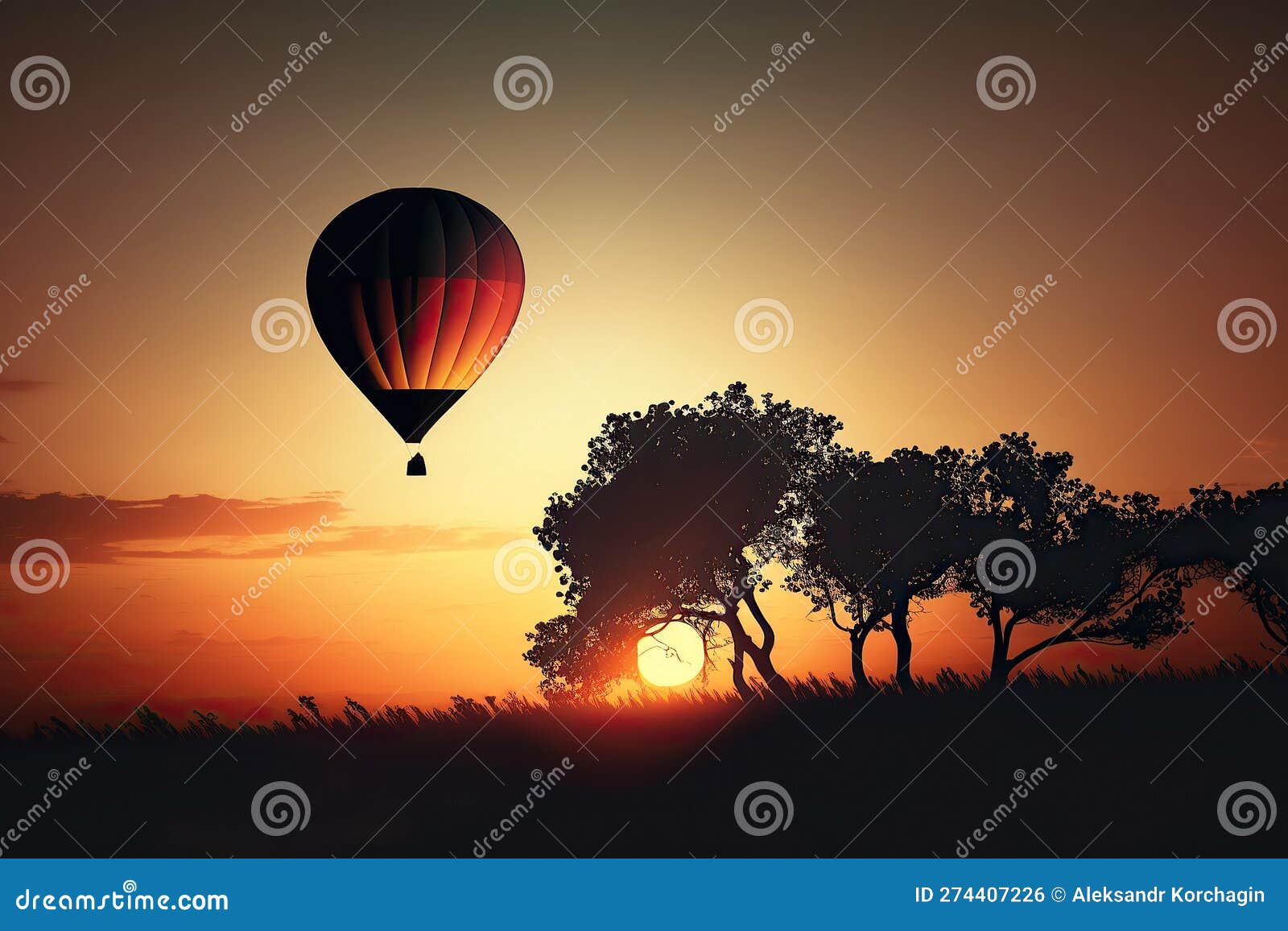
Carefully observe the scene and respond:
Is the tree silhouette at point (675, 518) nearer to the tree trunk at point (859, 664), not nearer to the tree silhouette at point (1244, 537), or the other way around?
the tree trunk at point (859, 664)

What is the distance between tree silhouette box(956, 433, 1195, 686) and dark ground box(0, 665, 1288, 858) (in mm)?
3838

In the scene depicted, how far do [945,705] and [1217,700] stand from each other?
5.01m

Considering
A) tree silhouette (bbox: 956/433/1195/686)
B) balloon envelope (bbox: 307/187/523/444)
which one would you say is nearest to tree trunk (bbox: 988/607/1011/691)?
tree silhouette (bbox: 956/433/1195/686)

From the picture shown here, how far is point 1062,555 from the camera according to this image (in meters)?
29.5

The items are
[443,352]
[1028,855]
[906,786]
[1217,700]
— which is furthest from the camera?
[443,352]

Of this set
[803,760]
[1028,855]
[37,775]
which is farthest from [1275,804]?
[37,775]

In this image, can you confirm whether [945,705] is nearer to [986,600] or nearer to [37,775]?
[986,600]

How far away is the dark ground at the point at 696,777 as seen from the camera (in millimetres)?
19906

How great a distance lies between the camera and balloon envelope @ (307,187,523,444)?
28109 mm

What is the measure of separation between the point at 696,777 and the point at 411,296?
479 inches

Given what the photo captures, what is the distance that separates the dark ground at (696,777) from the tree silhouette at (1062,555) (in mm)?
3838

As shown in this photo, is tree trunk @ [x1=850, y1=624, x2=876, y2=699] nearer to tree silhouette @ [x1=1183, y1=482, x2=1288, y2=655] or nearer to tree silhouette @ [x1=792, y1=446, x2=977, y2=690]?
tree silhouette @ [x1=792, y1=446, x2=977, y2=690]

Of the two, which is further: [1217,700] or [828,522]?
[828,522]

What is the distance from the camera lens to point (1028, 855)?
63.6 feet
